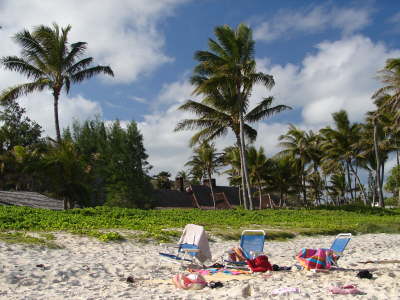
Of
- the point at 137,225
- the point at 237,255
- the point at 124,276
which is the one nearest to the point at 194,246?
the point at 237,255

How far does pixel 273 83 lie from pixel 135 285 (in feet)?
57.4

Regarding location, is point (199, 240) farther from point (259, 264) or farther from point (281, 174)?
point (281, 174)

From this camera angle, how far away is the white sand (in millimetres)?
5762

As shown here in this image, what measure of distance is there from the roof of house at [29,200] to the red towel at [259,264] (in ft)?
49.6

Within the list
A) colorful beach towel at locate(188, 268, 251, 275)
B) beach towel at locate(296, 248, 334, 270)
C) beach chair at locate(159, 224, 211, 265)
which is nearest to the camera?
beach towel at locate(296, 248, 334, 270)

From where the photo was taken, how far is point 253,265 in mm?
7484

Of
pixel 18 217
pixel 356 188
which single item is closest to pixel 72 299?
pixel 18 217

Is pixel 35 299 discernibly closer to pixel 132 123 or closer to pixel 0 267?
pixel 0 267

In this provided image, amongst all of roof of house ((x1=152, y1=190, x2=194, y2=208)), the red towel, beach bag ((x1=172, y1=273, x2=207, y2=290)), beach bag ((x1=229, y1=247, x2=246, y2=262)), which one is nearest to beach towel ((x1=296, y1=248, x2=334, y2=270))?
the red towel

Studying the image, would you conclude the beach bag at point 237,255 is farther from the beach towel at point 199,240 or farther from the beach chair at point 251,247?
the beach towel at point 199,240

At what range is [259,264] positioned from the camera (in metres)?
7.46

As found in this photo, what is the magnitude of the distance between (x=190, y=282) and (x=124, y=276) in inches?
65.7

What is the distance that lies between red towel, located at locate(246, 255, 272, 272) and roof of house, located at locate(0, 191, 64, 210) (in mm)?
15106

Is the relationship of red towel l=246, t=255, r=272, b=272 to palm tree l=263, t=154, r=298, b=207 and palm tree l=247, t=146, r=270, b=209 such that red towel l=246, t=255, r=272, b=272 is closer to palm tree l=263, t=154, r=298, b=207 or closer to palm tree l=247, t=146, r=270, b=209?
palm tree l=247, t=146, r=270, b=209
